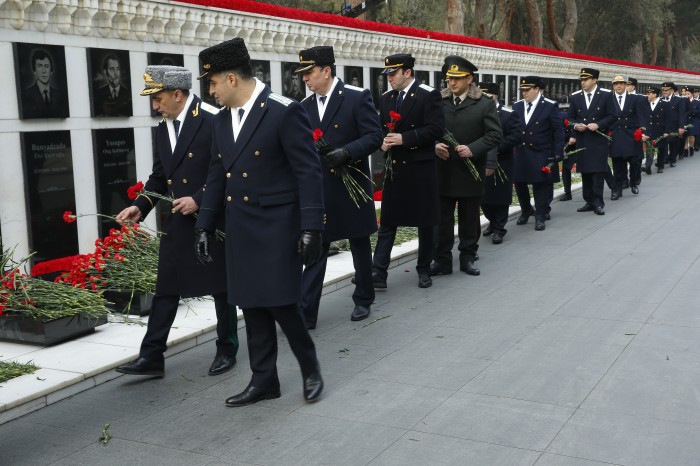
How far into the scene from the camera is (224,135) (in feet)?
15.9

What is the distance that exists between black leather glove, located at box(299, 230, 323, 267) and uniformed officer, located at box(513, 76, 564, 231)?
716 centimetres

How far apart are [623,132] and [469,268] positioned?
7.00 meters

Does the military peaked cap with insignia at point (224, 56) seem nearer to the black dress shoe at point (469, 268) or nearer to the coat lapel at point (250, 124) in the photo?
the coat lapel at point (250, 124)

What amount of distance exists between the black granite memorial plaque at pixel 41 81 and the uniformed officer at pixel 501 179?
4.90 metres

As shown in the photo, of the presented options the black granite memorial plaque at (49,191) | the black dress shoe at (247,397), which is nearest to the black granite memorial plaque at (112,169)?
the black granite memorial plaque at (49,191)

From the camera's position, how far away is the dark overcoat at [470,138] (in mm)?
8523

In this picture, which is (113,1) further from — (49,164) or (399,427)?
(399,427)

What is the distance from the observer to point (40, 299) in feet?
20.4

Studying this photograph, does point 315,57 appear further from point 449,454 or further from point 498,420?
point 449,454

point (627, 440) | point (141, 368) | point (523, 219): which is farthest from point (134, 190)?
point (523, 219)

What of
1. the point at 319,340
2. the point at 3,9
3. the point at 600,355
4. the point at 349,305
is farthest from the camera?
the point at 349,305

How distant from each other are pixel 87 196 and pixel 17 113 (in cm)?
A: 103

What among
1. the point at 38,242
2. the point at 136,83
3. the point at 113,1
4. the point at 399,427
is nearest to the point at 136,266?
the point at 38,242

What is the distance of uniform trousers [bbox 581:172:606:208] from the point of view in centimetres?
1263
